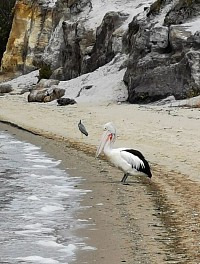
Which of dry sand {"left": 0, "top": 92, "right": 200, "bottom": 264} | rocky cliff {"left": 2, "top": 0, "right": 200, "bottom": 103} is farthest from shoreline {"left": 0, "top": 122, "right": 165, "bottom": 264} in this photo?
rocky cliff {"left": 2, "top": 0, "right": 200, "bottom": 103}

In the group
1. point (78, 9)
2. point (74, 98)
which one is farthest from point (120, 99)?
point (78, 9)

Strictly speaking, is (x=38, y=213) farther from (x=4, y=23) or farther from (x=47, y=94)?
(x=4, y=23)

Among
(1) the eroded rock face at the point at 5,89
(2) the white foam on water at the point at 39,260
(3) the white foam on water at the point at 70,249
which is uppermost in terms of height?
(2) the white foam on water at the point at 39,260

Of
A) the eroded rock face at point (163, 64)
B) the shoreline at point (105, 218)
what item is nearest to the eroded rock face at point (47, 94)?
the eroded rock face at point (163, 64)

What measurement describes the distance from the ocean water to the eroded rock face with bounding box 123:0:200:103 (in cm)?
1187

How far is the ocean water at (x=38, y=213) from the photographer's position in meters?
6.64

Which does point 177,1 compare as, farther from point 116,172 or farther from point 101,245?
point 101,245

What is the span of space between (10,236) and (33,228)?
1.29ft

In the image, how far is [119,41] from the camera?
34.7 metres

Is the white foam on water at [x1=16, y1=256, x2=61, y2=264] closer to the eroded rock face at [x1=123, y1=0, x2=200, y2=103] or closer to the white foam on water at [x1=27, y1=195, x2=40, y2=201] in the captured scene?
the white foam on water at [x1=27, y1=195, x2=40, y2=201]

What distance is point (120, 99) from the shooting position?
2869 cm

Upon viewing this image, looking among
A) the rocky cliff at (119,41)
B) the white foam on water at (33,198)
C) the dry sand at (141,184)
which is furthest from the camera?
the rocky cliff at (119,41)

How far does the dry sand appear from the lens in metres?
6.75

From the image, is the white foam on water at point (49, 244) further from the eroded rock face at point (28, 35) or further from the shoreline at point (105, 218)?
the eroded rock face at point (28, 35)
